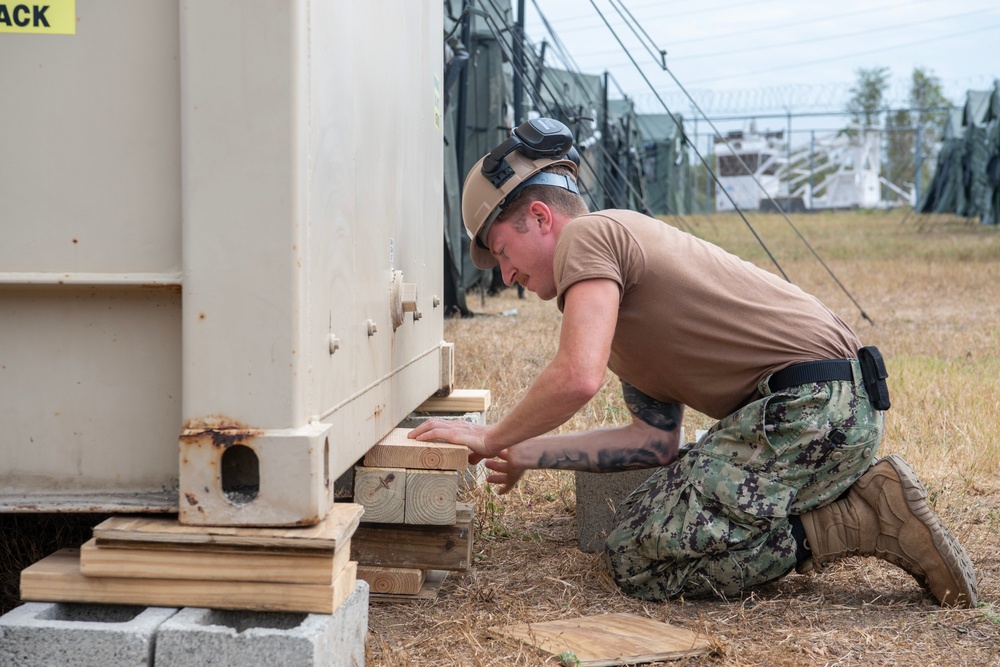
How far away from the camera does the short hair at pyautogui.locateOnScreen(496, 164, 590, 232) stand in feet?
9.32

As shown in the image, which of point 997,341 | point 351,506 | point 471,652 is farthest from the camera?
point 997,341

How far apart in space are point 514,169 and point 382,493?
0.95 metres

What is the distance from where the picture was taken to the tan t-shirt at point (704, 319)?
281 centimetres

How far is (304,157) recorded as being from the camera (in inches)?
79.6

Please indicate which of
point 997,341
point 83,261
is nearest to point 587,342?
point 83,261

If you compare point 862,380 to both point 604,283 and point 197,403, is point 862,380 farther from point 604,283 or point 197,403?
point 197,403

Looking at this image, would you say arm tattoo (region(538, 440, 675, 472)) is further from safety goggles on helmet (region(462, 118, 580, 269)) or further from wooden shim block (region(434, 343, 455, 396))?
wooden shim block (region(434, 343, 455, 396))

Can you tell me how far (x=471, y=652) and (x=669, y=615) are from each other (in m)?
0.63

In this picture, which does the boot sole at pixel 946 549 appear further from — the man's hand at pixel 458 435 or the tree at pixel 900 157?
the tree at pixel 900 157

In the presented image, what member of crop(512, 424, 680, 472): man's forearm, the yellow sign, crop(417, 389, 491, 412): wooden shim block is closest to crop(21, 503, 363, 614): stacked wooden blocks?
the yellow sign

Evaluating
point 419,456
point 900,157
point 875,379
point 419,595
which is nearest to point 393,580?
point 419,595

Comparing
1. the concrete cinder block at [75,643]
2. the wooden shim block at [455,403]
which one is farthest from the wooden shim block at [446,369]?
the concrete cinder block at [75,643]

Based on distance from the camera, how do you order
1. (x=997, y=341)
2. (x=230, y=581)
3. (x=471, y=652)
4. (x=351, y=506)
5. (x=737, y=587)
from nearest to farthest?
(x=230, y=581)
(x=351, y=506)
(x=471, y=652)
(x=737, y=587)
(x=997, y=341)

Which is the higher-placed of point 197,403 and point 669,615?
Result: point 197,403
